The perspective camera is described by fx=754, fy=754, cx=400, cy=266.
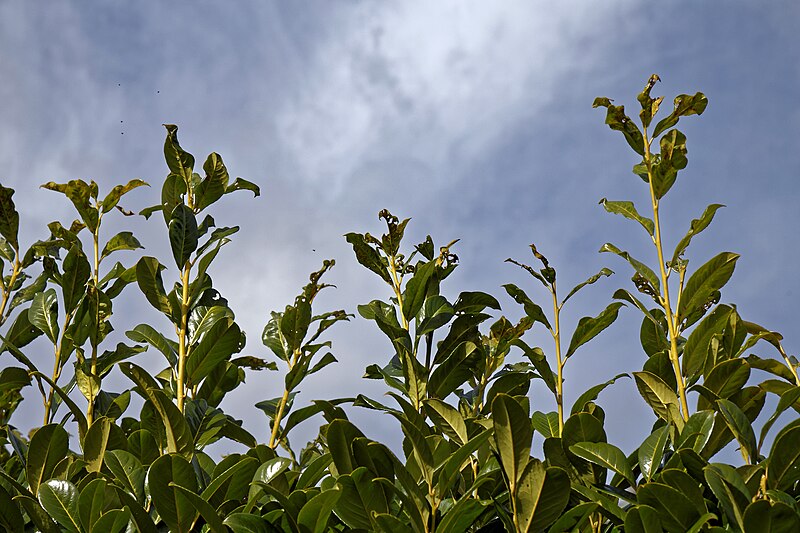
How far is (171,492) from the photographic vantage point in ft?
5.90

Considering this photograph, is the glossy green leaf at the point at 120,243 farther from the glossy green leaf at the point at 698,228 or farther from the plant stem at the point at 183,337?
the glossy green leaf at the point at 698,228

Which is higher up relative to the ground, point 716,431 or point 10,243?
point 10,243

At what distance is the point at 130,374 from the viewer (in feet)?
7.02

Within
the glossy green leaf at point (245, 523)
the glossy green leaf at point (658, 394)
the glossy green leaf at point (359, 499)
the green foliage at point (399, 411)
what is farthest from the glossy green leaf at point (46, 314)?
the glossy green leaf at point (658, 394)

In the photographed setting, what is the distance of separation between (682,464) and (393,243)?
124 centimetres

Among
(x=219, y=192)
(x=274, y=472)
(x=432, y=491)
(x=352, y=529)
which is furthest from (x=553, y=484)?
(x=219, y=192)

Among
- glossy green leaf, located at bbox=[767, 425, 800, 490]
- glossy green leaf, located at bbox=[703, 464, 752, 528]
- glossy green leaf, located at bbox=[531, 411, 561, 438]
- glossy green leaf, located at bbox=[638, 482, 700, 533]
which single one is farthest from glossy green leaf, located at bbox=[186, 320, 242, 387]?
glossy green leaf, located at bbox=[767, 425, 800, 490]

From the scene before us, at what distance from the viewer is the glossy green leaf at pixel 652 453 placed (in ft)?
5.98

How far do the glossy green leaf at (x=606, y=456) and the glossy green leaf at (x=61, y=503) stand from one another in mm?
1222

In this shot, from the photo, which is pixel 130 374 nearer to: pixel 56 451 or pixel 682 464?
pixel 56 451

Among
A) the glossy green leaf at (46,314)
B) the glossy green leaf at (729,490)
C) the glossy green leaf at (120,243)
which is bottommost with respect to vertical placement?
the glossy green leaf at (729,490)

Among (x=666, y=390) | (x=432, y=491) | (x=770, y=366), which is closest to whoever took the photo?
(x=432, y=491)

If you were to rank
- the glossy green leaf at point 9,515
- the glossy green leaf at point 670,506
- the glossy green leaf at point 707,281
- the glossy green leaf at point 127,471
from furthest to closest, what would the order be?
the glossy green leaf at point 707,281
the glossy green leaf at point 127,471
the glossy green leaf at point 9,515
the glossy green leaf at point 670,506

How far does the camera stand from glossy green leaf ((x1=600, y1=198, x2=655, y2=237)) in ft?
8.16
